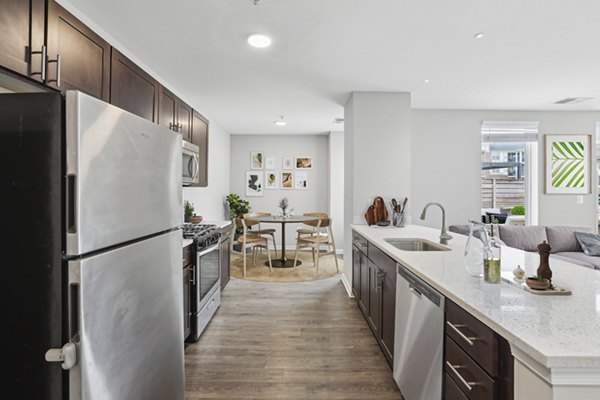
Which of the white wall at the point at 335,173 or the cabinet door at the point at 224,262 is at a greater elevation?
the white wall at the point at 335,173

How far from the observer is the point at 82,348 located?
1.00m

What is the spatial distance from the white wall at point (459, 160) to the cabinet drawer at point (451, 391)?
133 inches

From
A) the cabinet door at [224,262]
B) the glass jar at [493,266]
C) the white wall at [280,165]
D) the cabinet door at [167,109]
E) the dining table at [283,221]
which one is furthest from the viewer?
the white wall at [280,165]

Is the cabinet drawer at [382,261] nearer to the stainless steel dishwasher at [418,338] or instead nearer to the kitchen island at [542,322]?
the stainless steel dishwasher at [418,338]

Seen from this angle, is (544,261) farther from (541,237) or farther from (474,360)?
(541,237)

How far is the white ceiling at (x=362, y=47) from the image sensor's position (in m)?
1.96

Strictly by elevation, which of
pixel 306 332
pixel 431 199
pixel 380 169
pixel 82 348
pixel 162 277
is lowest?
pixel 306 332

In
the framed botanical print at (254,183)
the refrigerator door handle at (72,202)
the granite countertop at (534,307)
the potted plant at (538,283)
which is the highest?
the framed botanical print at (254,183)

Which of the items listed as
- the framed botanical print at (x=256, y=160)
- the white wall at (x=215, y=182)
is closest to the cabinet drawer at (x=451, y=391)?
the white wall at (x=215, y=182)

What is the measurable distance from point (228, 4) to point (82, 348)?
6.40 ft

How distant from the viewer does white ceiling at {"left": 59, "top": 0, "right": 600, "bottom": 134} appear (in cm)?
196

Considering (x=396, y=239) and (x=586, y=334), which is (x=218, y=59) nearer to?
(x=396, y=239)

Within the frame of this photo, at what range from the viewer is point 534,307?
3.64 feet

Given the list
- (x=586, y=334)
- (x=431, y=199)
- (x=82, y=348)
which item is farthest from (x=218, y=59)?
(x=431, y=199)
